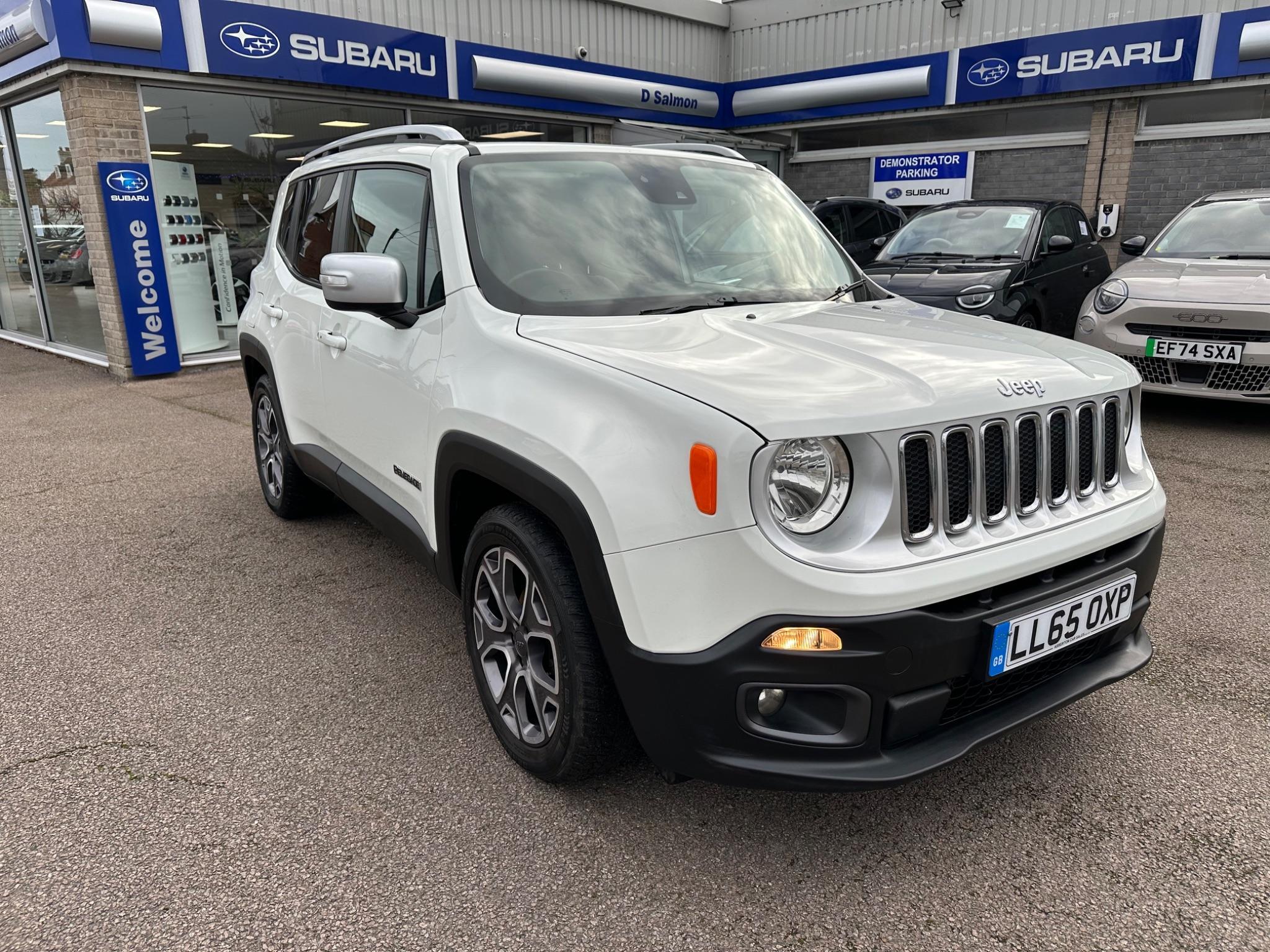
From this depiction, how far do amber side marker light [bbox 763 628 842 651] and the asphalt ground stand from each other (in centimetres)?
68

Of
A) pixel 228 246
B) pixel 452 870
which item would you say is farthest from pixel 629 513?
pixel 228 246

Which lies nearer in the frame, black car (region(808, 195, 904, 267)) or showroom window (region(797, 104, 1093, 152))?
black car (region(808, 195, 904, 267))

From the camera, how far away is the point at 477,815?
2391mm

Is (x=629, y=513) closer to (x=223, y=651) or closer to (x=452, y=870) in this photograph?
(x=452, y=870)


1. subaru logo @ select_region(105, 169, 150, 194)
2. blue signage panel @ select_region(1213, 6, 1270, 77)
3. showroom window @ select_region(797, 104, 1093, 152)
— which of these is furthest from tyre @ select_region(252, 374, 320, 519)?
blue signage panel @ select_region(1213, 6, 1270, 77)

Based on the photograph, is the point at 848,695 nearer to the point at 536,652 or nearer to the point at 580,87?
the point at 536,652

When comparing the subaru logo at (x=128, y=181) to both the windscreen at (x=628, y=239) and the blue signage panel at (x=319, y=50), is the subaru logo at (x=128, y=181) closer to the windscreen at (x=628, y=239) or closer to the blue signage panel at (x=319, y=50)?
the blue signage panel at (x=319, y=50)

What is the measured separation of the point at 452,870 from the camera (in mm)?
2191

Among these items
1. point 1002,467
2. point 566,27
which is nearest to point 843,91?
point 566,27

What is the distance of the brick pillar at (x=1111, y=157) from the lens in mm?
11648

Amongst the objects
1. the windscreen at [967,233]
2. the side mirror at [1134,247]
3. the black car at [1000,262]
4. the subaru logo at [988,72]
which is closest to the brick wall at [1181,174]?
the subaru logo at [988,72]

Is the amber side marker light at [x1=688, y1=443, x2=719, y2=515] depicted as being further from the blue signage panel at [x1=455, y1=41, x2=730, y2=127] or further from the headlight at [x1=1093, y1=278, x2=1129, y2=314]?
the blue signage panel at [x1=455, y1=41, x2=730, y2=127]

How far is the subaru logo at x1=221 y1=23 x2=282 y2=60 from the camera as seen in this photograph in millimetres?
8891

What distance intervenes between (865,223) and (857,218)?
0.44 ft
